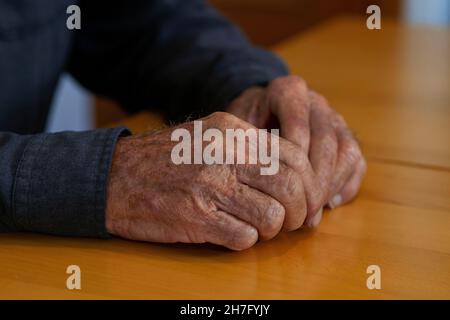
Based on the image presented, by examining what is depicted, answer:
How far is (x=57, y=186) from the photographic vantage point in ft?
2.34

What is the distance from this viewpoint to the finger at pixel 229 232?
2.29 ft

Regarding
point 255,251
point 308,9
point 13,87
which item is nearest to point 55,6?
point 13,87

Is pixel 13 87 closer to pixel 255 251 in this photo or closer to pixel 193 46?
pixel 193 46

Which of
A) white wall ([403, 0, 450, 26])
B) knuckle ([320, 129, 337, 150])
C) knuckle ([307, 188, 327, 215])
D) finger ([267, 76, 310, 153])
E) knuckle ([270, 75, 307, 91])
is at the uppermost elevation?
white wall ([403, 0, 450, 26])

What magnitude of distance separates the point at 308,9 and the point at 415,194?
197 cm

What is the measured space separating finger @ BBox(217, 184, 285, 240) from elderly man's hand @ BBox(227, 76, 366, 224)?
0.06 meters

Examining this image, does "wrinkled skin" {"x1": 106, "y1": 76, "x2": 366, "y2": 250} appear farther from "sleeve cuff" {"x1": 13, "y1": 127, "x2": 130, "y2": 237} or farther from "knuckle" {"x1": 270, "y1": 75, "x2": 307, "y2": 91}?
"knuckle" {"x1": 270, "y1": 75, "x2": 307, "y2": 91}

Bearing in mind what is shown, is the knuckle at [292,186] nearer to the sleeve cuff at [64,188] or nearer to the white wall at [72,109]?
the sleeve cuff at [64,188]

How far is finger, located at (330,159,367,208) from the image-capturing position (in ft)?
2.72

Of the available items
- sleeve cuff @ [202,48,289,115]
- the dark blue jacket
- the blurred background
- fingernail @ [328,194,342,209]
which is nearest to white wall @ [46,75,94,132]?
the blurred background

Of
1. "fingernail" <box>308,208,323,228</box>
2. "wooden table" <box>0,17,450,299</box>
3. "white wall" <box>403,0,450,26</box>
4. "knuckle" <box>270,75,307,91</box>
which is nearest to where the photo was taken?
"wooden table" <box>0,17,450,299</box>

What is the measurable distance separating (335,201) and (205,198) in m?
0.19

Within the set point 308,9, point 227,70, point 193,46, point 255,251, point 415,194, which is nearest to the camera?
point 255,251
